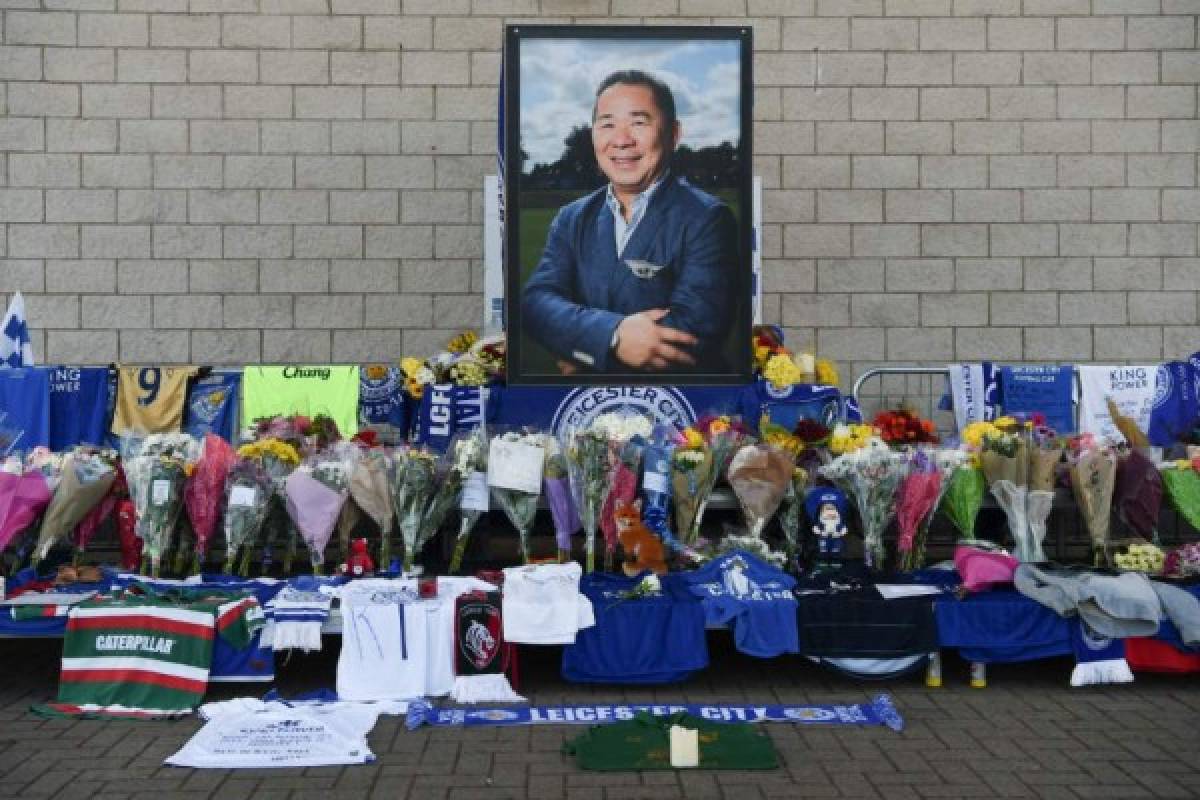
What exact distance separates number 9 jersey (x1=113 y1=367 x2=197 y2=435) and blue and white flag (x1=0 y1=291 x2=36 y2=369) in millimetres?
674

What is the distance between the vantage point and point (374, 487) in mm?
6812

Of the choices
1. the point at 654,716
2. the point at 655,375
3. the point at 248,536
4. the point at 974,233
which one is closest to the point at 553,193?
the point at 655,375

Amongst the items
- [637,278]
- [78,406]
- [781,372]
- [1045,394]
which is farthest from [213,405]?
[1045,394]

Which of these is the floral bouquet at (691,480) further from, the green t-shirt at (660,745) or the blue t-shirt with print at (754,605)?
the green t-shirt at (660,745)

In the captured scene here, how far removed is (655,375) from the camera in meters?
7.65

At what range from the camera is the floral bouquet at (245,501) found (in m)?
6.71

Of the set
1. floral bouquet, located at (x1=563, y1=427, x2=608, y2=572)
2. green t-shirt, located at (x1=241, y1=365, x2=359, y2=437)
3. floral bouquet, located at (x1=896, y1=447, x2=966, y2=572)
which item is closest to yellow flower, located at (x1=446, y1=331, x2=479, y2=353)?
green t-shirt, located at (x1=241, y1=365, x2=359, y2=437)

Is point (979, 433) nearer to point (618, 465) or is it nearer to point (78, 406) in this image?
point (618, 465)

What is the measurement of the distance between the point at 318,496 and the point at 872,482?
300cm

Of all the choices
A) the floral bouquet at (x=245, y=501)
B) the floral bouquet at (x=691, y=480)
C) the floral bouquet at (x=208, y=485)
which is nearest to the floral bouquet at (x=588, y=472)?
the floral bouquet at (x=691, y=480)

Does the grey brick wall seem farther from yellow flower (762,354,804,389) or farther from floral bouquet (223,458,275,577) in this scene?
floral bouquet (223,458,275,577)

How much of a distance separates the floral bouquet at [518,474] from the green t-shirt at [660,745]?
5.57ft

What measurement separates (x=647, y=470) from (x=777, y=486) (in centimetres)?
72

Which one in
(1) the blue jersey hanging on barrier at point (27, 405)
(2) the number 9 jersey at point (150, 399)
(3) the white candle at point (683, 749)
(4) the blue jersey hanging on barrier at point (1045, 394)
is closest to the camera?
(3) the white candle at point (683, 749)
